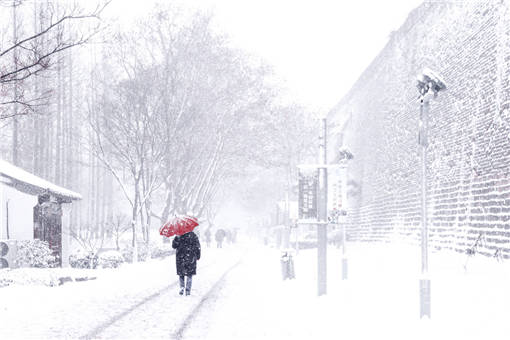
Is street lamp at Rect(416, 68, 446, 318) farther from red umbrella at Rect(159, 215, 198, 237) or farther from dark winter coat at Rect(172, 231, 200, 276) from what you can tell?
dark winter coat at Rect(172, 231, 200, 276)

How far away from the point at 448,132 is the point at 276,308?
10854 millimetres

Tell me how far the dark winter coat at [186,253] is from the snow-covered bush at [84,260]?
9.23 metres

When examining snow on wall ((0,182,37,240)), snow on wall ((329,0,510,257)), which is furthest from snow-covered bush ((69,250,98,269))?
snow on wall ((329,0,510,257))

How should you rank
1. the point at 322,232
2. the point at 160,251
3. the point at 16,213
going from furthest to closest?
the point at 160,251 → the point at 16,213 → the point at 322,232

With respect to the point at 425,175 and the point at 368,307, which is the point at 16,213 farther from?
the point at 425,175

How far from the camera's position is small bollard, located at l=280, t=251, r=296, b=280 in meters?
16.3

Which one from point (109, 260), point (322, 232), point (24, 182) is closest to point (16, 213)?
point (24, 182)

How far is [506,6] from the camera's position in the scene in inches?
589

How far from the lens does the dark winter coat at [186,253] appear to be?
42.0 feet

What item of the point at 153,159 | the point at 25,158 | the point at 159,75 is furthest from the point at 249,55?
the point at 25,158

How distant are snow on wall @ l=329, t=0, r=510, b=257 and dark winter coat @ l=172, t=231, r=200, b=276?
23.0ft

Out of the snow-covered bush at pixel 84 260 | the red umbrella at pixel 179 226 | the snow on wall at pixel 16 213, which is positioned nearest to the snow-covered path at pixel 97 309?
the red umbrella at pixel 179 226

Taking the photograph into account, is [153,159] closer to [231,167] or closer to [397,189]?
[397,189]

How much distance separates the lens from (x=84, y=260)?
70.6ft
